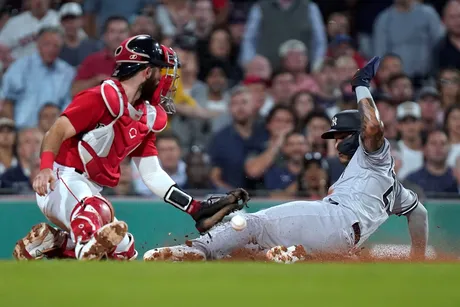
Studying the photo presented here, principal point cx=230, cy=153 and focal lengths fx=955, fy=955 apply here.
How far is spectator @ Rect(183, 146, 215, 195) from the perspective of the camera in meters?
11.5

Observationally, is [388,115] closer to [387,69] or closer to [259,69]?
[387,69]

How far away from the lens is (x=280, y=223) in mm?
7719

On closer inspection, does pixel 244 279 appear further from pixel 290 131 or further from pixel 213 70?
pixel 213 70

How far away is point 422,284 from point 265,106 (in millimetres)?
7658

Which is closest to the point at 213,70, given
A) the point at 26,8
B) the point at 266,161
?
the point at 266,161

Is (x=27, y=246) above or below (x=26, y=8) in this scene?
below

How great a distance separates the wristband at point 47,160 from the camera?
6.84 metres

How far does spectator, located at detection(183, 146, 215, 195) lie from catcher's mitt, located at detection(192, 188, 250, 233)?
3795mm

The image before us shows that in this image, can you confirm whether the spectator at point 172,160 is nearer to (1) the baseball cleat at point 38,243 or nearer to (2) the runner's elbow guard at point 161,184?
(2) the runner's elbow guard at point 161,184

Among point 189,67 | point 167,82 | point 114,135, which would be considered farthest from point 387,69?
point 114,135

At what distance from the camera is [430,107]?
490 inches

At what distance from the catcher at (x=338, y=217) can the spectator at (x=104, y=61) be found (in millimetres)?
5294

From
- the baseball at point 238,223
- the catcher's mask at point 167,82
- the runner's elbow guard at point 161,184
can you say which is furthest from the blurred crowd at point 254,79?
the baseball at point 238,223

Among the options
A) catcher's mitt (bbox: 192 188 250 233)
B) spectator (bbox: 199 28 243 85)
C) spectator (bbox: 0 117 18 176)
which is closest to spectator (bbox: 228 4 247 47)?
spectator (bbox: 199 28 243 85)
